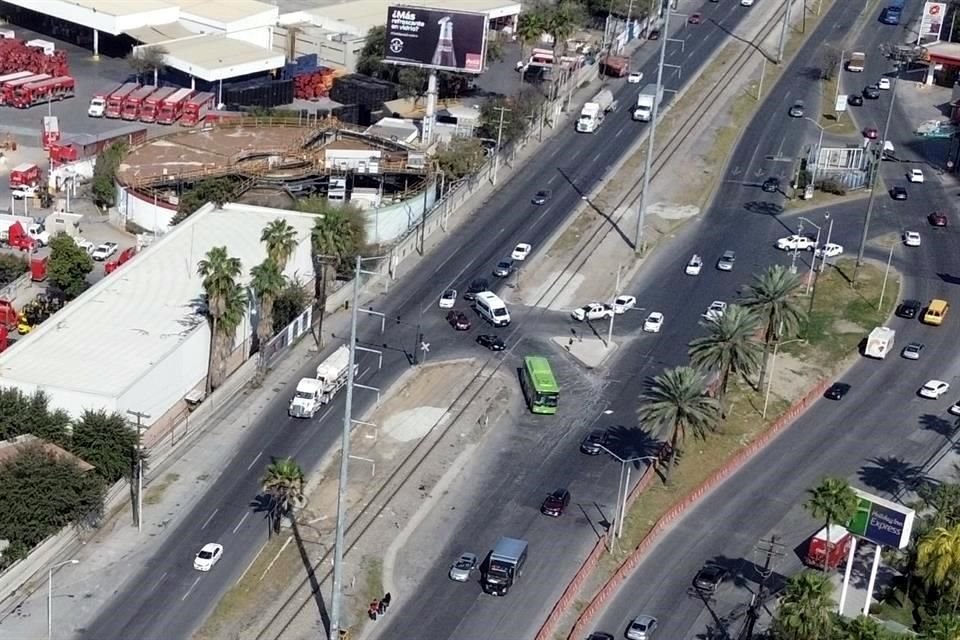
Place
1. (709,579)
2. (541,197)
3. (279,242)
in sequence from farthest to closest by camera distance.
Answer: (541,197) → (279,242) → (709,579)

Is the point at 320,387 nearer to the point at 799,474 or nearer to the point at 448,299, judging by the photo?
the point at 448,299

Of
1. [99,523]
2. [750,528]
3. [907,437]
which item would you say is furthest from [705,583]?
[99,523]

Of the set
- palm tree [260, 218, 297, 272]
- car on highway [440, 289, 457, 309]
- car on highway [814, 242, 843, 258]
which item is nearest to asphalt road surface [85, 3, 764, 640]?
car on highway [440, 289, 457, 309]

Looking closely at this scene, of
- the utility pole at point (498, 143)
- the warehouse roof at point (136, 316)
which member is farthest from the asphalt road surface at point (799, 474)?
the utility pole at point (498, 143)

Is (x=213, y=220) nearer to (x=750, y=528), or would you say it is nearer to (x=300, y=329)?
(x=300, y=329)

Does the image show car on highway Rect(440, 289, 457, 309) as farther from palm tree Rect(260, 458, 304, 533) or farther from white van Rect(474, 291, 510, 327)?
palm tree Rect(260, 458, 304, 533)

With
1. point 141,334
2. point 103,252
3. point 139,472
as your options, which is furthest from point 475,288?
point 139,472
